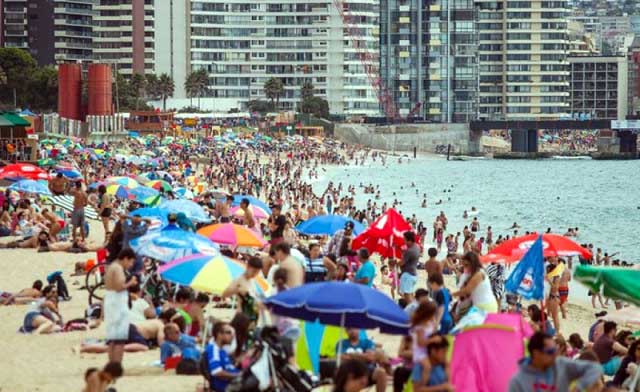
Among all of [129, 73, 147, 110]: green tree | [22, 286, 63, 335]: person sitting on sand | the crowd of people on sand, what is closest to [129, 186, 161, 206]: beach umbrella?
the crowd of people on sand

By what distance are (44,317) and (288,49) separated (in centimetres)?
12882

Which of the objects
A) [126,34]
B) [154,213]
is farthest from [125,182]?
[126,34]

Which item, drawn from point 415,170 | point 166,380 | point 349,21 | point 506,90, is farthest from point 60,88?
point 166,380

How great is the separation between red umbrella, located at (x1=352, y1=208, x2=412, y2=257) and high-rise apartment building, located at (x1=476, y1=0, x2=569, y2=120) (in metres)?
133

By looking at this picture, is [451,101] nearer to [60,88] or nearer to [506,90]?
[506,90]

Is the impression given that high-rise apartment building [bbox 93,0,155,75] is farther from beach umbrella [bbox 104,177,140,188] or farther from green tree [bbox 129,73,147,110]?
beach umbrella [bbox 104,177,140,188]

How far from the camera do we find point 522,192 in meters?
89.0

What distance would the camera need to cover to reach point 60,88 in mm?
93312

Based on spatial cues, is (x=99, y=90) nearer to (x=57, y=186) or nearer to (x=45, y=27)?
(x=45, y=27)

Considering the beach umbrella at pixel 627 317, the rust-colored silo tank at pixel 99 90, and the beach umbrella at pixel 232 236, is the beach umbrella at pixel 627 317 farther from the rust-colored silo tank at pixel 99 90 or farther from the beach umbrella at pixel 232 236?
the rust-colored silo tank at pixel 99 90

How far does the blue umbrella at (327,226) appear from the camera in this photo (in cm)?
1900

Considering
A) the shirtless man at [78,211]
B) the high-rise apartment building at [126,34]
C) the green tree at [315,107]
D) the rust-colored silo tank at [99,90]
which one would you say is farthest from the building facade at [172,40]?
the shirtless man at [78,211]

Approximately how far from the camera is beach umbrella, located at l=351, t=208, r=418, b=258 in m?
18.3

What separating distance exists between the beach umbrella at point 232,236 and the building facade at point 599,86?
167 metres
